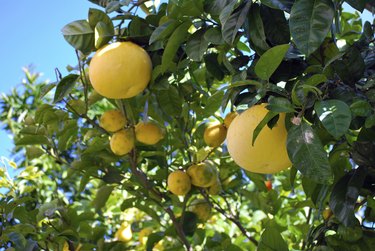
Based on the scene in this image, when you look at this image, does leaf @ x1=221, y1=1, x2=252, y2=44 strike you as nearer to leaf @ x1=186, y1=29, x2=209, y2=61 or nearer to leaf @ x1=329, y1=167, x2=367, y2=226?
leaf @ x1=186, y1=29, x2=209, y2=61

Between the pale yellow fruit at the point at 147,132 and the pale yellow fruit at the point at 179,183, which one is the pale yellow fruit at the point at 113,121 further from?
the pale yellow fruit at the point at 179,183

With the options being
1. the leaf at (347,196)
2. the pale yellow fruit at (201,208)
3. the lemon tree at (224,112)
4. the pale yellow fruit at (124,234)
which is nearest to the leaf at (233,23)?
the lemon tree at (224,112)

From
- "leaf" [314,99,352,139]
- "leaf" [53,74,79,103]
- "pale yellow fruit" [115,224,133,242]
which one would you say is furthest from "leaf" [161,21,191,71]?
A: "pale yellow fruit" [115,224,133,242]

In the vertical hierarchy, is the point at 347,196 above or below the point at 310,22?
below

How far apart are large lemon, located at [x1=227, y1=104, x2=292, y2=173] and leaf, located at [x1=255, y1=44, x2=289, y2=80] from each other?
0.08m

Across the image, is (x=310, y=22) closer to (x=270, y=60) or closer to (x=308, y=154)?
(x=270, y=60)

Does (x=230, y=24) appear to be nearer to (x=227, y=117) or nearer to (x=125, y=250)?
(x=227, y=117)

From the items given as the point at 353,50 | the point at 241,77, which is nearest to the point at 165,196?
the point at 241,77

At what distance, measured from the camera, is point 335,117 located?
1132 millimetres

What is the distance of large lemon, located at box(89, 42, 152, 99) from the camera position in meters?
1.63

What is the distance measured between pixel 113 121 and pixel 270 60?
35.9 inches

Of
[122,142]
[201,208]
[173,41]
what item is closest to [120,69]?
[173,41]

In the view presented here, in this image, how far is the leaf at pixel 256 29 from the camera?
1.44 meters

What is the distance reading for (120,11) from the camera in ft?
6.09
